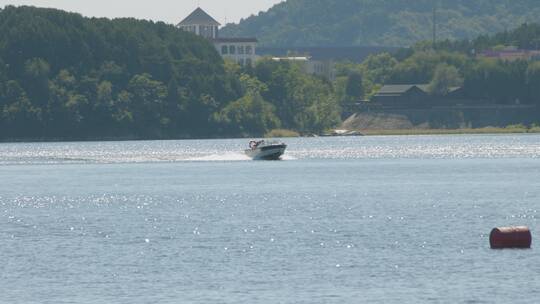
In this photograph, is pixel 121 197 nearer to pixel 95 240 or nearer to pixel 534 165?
pixel 95 240

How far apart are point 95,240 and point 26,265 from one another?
1237cm

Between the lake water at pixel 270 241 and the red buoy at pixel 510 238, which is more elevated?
the red buoy at pixel 510 238

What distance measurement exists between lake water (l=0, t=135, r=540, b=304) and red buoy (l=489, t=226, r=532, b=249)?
3.09ft

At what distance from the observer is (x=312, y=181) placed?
505 feet

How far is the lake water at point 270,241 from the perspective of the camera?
2761 inches

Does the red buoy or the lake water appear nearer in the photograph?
the lake water

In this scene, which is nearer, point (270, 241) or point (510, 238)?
point (510, 238)

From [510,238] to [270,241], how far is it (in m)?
14.1

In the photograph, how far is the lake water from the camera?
230ft

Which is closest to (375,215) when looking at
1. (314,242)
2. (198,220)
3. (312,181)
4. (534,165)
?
(198,220)

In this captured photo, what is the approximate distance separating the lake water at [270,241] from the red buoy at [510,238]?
0.94 meters

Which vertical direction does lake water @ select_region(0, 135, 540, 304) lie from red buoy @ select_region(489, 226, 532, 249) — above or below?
below

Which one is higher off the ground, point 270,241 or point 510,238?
point 510,238

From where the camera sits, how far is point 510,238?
81.8m
